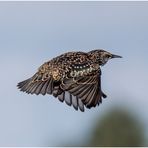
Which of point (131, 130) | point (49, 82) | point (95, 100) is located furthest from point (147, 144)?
point (49, 82)

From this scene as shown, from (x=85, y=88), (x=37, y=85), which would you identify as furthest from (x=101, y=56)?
(x=37, y=85)

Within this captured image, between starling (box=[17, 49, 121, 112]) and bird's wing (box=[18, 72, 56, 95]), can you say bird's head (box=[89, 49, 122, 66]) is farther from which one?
bird's wing (box=[18, 72, 56, 95])

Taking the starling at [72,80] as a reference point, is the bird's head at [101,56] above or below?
above

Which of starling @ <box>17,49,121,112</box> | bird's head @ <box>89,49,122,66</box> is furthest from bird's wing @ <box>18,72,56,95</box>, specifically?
bird's head @ <box>89,49,122,66</box>

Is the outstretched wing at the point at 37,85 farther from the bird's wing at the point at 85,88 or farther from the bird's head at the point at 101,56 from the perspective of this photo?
the bird's head at the point at 101,56

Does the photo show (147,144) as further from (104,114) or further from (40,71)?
(40,71)

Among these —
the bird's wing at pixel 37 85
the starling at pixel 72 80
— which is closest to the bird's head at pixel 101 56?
the starling at pixel 72 80

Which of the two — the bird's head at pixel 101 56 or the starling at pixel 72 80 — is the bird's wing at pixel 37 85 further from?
the bird's head at pixel 101 56
